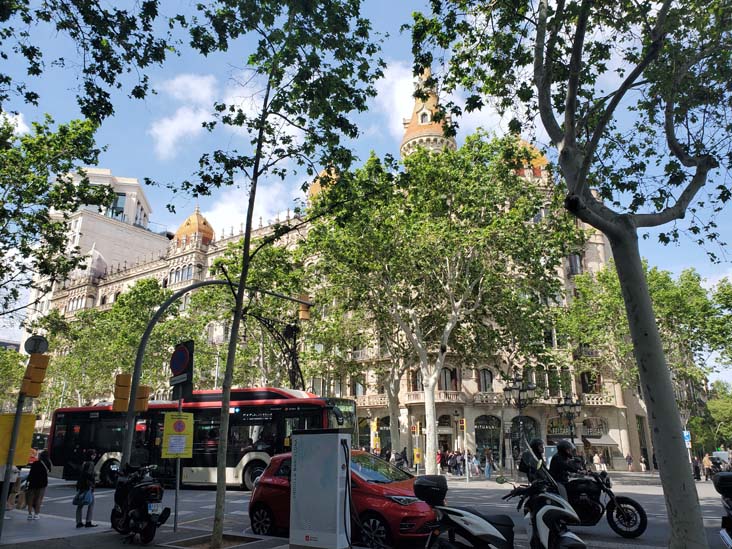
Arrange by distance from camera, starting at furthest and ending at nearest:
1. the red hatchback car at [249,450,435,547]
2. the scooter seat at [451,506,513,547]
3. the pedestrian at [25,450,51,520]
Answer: the pedestrian at [25,450,51,520] → the red hatchback car at [249,450,435,547] → the scooter seat at [451,506,513,547]

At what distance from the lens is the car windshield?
29.5 ft

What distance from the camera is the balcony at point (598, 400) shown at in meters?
38.5

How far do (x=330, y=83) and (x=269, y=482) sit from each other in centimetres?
742

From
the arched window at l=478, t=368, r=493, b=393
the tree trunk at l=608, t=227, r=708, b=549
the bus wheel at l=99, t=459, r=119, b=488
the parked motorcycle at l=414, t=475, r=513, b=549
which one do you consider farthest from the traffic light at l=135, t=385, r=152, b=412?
the arched window at l=478, t=368, r=493, b=393

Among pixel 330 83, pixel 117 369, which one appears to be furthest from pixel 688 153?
pixel 117 369

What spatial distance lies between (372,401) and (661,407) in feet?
114

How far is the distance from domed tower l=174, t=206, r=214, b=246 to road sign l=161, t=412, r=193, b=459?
52874 millimetres

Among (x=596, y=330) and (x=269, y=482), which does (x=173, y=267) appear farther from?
(x=269, y=482)

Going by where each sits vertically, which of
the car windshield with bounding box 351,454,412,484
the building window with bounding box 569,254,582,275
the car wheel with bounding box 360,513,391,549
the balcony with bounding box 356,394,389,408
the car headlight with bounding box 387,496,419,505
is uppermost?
the building window with bounding box 569,254,582,275

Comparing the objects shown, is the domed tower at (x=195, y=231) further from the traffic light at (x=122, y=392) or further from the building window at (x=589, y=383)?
the traffic light at (x=122, y=392)

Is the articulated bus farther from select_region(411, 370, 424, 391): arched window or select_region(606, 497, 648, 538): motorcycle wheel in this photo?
select_region(411, 370, 424, 391): arched window

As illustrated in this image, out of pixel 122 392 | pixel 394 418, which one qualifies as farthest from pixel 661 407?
pixel 394 418

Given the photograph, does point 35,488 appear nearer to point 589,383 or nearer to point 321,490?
point 321,490

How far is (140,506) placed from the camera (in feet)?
30.5
